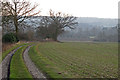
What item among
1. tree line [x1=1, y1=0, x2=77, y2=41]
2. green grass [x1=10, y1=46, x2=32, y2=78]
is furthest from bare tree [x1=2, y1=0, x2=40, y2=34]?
green grass [x1=10, y1=46, x2=32, y2=78]

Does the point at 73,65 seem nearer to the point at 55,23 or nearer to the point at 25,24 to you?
the point at 25,24

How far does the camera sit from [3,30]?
1356 inches

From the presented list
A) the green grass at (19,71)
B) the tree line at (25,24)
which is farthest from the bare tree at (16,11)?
the green grass at (19,71)

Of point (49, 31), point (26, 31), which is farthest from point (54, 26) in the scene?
point (26, 31)

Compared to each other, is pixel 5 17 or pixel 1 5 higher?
pixel 1 5

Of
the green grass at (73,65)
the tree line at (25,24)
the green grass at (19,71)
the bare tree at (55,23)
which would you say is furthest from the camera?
the bare tree at (55,23)

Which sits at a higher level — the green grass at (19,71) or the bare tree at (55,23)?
the bare tree at (55,23)

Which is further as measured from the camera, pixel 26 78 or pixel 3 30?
pixel 3 30

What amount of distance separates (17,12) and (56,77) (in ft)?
113

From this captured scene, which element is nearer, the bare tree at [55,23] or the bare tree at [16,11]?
the bare tree at [16,11]

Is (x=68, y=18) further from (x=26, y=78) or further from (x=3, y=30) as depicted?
(x=26, y=78)

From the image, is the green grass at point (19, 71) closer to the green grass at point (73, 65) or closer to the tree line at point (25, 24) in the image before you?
the green grass at point (73, 65)

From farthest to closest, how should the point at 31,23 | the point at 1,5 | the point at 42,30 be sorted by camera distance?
1. the point at 42,30
2. the point at 31,23
3. the point at 1,5

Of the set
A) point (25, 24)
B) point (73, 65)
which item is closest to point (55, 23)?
point (25, 24)
